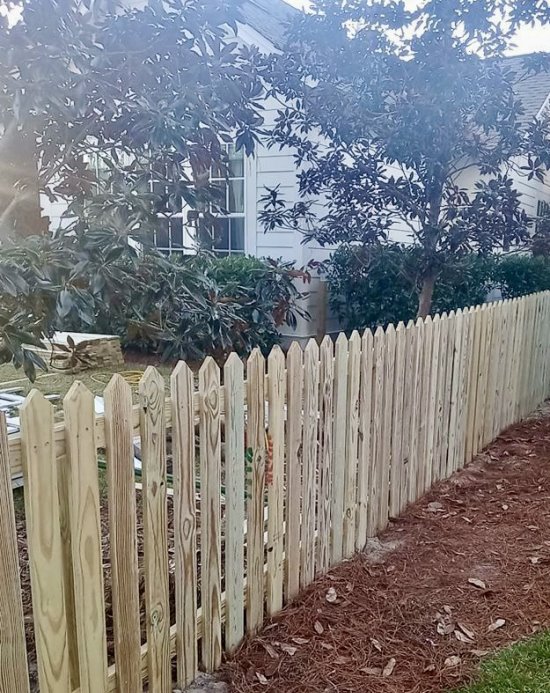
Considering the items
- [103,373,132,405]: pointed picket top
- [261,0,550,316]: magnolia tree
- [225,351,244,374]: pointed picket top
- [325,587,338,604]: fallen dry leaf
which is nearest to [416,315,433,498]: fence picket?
[325,587,338,604]: fallen dry leaf

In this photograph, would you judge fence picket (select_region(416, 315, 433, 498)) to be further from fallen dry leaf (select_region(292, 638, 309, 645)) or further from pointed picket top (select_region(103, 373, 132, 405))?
pointed picket top (select_region(103, 373, 132, 405))

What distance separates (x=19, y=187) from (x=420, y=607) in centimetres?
295

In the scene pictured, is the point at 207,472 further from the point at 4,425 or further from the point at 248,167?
the point at 248,167

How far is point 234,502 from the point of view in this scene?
2.75 metres

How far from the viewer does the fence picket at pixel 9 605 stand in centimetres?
181

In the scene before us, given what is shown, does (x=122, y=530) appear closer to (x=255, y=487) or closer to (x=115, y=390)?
(x=115, y=390)

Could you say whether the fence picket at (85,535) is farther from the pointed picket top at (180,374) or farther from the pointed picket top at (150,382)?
the pointed picket top at (180,374)

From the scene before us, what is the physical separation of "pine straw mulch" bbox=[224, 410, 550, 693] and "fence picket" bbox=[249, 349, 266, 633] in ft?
0.55

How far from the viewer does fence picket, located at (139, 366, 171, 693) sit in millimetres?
2258

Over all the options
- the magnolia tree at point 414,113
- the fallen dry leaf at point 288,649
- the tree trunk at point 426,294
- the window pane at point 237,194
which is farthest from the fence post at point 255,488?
the window pane at point 237,194

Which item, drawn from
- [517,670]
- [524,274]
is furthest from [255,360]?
[524,274]

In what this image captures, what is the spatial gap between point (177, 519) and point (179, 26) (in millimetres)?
2310

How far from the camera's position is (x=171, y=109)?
2857 mm

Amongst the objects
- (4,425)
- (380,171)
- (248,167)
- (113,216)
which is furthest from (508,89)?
(4,425)
